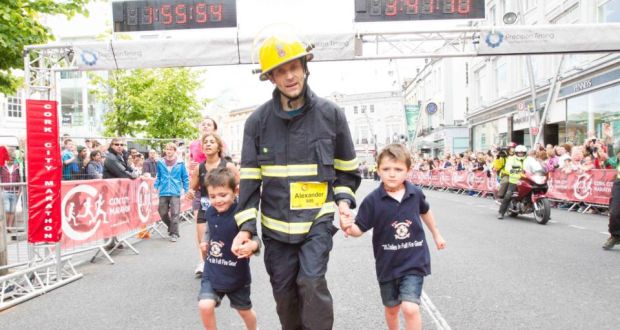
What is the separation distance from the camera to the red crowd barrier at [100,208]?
7176mm

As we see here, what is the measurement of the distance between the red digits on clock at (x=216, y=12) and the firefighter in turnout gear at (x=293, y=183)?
9.01 metres

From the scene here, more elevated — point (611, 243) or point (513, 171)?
point (513, 171)

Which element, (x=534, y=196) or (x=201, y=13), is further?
(x=534, y=196)

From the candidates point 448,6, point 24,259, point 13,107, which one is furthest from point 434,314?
point 13,107

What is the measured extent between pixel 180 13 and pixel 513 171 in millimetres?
8229

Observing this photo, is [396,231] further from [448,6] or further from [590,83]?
[590,83]

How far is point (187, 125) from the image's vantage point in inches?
1298

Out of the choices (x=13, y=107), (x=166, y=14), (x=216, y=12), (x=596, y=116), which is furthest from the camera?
(x=13, y=107)

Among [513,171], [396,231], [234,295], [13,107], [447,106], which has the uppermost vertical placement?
[447,106]

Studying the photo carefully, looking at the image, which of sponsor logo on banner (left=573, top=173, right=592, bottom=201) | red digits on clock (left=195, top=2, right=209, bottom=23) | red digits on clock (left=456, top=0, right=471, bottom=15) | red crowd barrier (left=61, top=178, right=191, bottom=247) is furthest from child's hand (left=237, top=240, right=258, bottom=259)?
sponsor logo on banner (left=573, top=173, right=592, bottom=201)

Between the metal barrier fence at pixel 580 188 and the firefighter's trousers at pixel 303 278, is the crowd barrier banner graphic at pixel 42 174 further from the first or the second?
the metal barrier fence at pixel 580 188

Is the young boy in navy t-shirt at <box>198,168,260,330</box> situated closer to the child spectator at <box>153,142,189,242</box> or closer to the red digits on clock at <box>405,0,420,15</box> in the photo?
the child spectator at <box>153,142,189,242</box>

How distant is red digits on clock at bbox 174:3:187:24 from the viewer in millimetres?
11638

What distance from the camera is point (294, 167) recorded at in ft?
10.3
